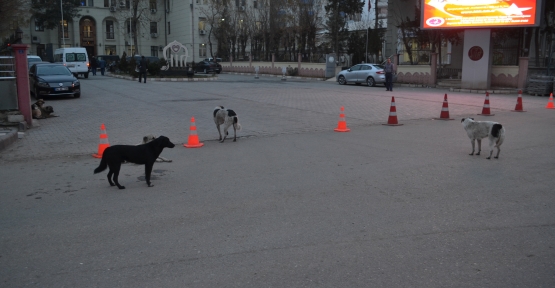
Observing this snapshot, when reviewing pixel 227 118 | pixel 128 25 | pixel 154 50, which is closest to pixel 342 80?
pixel 227 118

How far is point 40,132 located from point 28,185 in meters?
5.77

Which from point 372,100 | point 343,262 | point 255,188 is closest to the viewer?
point 343,262

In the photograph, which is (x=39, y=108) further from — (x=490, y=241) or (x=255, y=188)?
(x=490, y=241)

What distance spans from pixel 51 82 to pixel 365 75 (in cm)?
2000

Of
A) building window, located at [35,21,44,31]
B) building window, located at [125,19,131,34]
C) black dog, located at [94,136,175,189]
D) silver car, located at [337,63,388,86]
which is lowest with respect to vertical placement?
black dog, located at [94,136,175,189]

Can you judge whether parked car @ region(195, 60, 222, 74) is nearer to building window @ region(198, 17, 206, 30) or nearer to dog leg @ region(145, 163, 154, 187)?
building window @ region(198, 17, 206, 30)

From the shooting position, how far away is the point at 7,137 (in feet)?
34.6

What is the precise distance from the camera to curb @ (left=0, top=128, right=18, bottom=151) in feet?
33.4

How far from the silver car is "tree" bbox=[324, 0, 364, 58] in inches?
455

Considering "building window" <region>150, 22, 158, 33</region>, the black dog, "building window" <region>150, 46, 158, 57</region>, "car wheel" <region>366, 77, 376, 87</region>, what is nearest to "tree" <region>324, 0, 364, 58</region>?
"car wheel" <region>366, 77, 376, 87</region>

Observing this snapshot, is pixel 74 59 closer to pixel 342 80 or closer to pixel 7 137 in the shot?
pixel 342 80

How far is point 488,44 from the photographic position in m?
27.8

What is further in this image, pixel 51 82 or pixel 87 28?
pixel 87 28

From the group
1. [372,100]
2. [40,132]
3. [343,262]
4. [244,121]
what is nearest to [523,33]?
[372,100]
